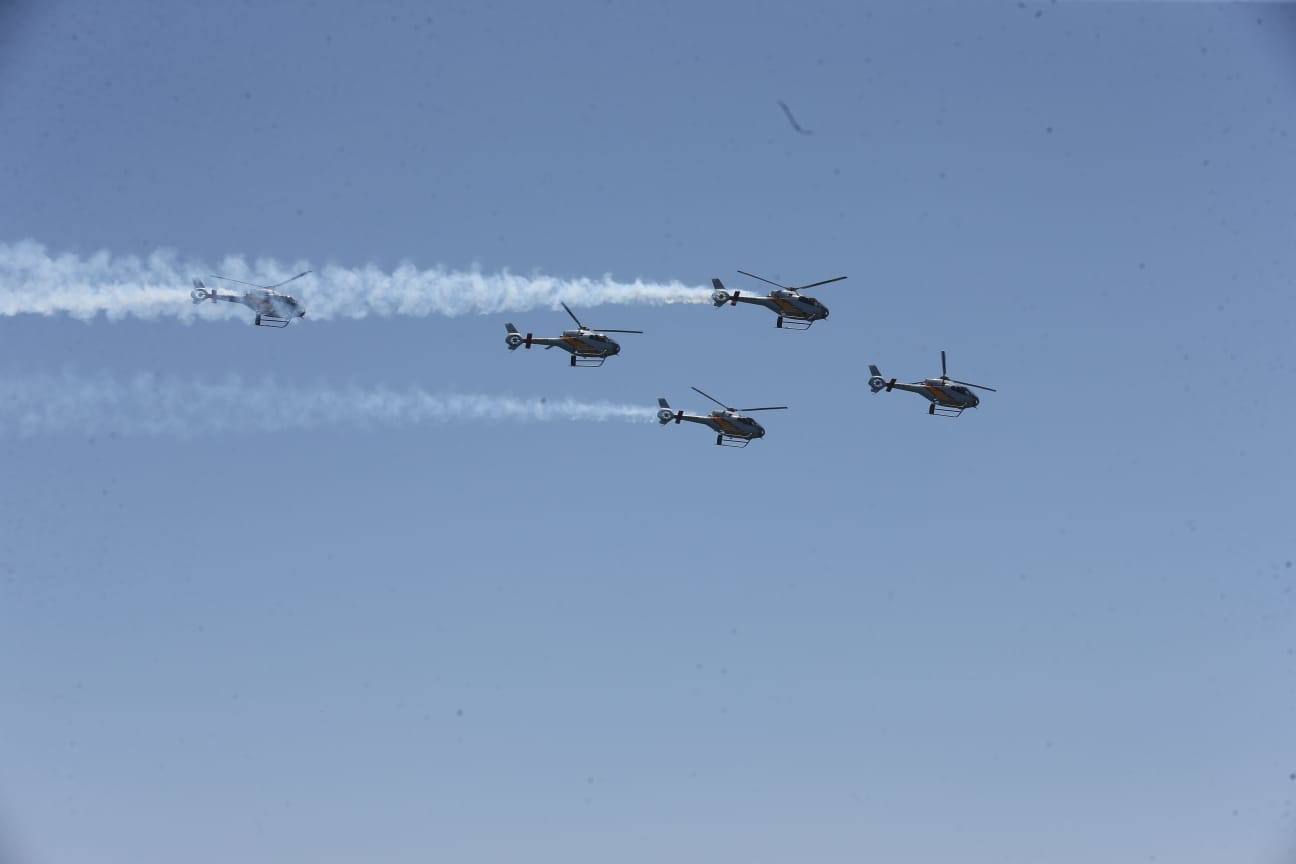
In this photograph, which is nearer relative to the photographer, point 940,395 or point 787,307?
point 787,307

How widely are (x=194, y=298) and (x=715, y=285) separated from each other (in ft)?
88.4

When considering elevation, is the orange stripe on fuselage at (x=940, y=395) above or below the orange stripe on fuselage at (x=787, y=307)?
below

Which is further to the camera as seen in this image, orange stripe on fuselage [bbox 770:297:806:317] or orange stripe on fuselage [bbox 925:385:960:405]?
orange stripe on fuselage [bbox 925:385:960:405]

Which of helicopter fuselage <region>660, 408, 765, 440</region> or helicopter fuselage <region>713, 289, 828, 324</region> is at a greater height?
helicopter fuselage <region>713, 289, 828, 324</region>

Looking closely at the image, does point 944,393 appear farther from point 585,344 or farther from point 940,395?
point 585,344

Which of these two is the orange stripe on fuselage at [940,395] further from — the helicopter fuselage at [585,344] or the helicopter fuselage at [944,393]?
the helicopter fuselage at [585,344]

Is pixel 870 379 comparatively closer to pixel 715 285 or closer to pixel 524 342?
pixel 715 285

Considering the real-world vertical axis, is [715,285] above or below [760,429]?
above

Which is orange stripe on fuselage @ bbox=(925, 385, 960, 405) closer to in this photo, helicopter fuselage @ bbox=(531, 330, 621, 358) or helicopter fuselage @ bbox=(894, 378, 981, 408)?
helicopter fuselage @ bbox=(894, 378, 981, 408)

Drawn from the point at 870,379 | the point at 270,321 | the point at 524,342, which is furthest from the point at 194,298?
the point at 870,379

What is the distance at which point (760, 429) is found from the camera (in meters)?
93.6

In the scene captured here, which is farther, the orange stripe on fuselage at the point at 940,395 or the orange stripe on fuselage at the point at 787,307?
the orange stripe on fuselage at the point at 940,395

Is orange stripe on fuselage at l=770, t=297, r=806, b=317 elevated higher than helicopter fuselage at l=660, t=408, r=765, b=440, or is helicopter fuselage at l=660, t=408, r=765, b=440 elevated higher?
orange stripe on fuselage at l=770, t=297, r=806, b=317

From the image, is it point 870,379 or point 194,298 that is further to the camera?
point 870,379
